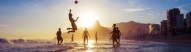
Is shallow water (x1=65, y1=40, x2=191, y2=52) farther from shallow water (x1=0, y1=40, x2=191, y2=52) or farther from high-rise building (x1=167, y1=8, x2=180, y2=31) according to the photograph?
high-rise building (x1=167, y1=8, x2=180, y2=31)

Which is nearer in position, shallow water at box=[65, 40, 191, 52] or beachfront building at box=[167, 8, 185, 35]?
shallow water at box=[65, 40, 191, 52]

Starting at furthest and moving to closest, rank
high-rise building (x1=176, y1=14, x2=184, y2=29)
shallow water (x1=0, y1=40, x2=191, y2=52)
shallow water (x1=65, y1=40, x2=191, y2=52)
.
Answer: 1. high-rise building (x1=176, y1=14, x2=184, y2=29)
2. shallow water (x1=65, y1=40, x2=191, y2=52)
3. shallow water (x1=0, y1=40, x2=191, y2=52)

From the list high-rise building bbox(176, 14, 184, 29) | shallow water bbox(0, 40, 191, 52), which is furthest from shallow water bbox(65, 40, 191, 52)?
high-rise building bbox(176, 14, 184, 29)

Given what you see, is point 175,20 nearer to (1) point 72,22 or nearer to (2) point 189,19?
(2) point 189,19

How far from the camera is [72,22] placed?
Answer: 26375 millimetres

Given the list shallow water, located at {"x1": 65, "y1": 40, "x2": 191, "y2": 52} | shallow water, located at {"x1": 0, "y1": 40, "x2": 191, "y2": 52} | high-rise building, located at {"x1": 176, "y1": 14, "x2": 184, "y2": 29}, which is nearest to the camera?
shallow water, located at {"x1": 0, "y1": 40, "x2": 191, "y2": 52}

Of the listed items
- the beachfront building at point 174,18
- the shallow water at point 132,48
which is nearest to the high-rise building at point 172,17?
the beachfront building at point 174,18

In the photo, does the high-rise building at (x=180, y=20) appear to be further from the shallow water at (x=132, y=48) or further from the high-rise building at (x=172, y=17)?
the shallow water at (x=132, y=48)

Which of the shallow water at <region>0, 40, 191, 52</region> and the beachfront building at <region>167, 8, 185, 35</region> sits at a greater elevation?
the beachfront building at <region>167, 8, 185, 35</region>

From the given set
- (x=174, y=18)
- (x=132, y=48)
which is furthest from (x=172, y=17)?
(x=132, y=48)

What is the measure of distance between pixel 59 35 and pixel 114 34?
11.4 m

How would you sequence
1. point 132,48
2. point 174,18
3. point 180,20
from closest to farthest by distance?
point 132,48 → point 180,20 → point 174,18

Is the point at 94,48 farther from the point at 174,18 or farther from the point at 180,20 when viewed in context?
the point at 174,18

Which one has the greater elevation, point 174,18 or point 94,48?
point 174,18
